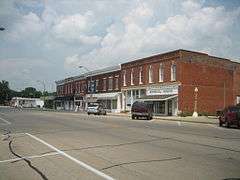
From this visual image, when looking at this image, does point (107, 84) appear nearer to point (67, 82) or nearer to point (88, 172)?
point (67, 82)

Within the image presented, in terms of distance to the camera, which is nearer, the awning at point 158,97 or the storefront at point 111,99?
the awning at point 158,97

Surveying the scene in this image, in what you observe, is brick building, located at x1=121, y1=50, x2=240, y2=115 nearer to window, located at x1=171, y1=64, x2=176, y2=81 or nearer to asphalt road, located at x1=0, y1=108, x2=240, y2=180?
window, located at x1=171, y1=64, x2=176, y2=81

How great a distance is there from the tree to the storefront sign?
14002cm

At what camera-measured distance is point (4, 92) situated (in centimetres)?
18625

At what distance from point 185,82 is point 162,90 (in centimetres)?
392

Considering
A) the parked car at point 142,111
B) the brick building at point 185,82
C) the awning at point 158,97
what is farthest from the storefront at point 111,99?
the parked car at point 142,111

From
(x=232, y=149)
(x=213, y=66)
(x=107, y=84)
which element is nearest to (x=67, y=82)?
(x=107, y=84)

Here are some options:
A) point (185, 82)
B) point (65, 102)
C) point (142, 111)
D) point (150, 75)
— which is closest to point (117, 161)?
point (142, 111)

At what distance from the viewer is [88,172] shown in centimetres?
926

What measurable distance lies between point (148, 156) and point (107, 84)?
205 ft

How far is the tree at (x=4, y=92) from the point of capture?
185m

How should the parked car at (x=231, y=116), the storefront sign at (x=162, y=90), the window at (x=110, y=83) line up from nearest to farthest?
the parked car at (x=231, y=116)
the storefront sign at (x=162, y=90)
the window at (x=110, y=83)

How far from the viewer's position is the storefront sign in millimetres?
51178

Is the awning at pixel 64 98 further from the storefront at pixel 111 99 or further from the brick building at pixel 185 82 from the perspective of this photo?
the brick building at pixel 185 82
